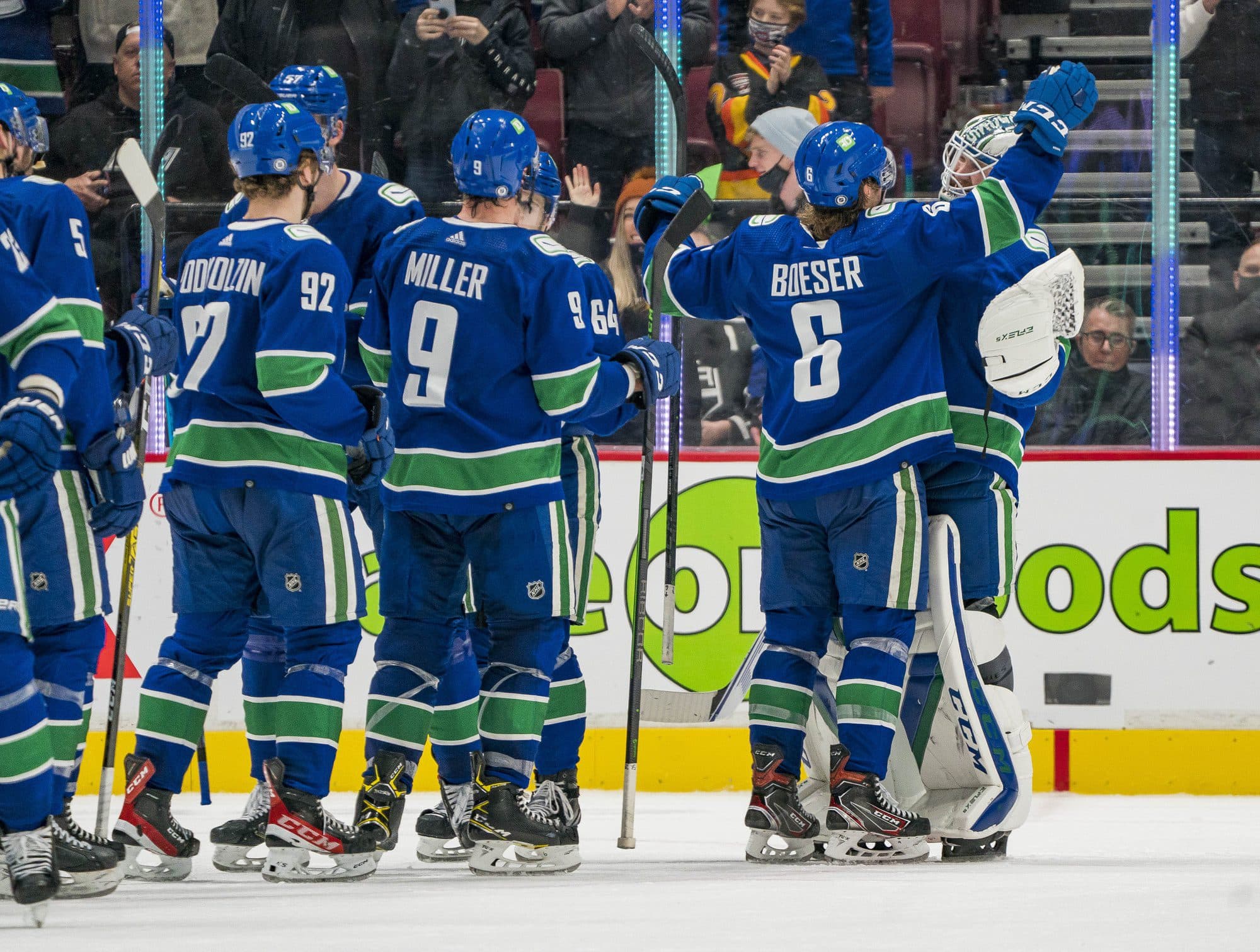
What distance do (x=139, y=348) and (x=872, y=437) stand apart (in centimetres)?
146

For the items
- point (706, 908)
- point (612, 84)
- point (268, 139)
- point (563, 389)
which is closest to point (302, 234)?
point (268, 139)

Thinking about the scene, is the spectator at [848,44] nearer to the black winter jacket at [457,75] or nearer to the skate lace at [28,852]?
the black winter jacket at [457,75]

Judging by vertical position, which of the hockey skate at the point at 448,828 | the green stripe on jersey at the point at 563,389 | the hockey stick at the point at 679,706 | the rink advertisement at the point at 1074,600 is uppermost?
the green stripe on jersey at the point at 563,389

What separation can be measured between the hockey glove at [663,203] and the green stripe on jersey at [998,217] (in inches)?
29.2

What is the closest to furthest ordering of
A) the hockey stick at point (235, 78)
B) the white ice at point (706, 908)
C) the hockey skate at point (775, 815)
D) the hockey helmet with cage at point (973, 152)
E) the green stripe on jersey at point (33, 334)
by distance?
the white ice at point (706, 908) < the green stripe on jersey at point (33, 334) < the hockey skate at point (775, 815) < the hockey helmet with cage at point (973, 152) < the hockey stick at point (235, 78)

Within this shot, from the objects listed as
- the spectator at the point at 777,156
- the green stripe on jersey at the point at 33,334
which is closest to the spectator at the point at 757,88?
the spectator at the point at 777,156

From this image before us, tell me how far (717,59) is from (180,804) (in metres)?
2.92

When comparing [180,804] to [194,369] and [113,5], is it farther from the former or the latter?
[113,5]

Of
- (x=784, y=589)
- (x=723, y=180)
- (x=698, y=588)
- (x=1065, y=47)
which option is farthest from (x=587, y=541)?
(x=1065, y=47)

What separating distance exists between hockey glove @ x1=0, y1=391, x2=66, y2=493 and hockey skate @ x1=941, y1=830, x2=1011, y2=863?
200 centimetres

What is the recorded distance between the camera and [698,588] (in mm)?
5176

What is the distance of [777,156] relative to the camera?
5.71m

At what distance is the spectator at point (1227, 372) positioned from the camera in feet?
17.8

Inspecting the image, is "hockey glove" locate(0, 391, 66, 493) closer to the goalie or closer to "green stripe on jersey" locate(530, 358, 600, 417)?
"green stripe on jersey" locate(530, 358, 600, 417)
